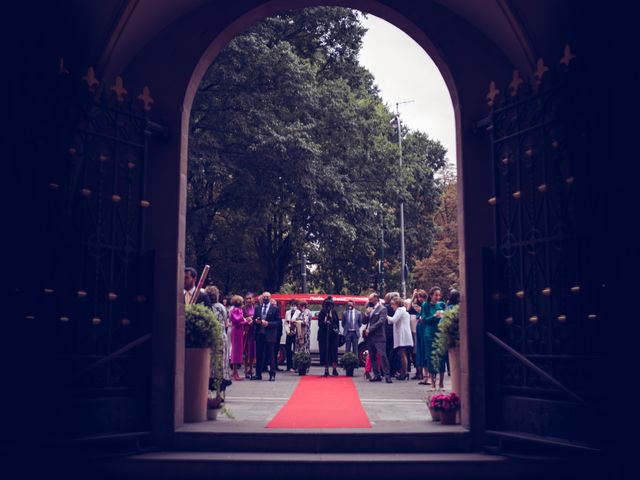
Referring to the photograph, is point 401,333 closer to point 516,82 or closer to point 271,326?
point 271,326

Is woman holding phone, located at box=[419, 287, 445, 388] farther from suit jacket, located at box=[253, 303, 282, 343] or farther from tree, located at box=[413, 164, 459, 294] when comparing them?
tree, located at box=[413, 164, 459, 294]

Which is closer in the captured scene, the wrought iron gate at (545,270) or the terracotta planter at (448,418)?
the wrought iron gate at (545,270)

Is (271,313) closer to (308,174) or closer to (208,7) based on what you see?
(308,174)

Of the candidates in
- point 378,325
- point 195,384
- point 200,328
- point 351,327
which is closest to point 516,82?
point 200,328

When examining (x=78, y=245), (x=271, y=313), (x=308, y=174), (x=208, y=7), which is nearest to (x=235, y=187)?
(x=308, y=174)

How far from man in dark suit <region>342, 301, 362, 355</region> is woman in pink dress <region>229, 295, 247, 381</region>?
144 inches

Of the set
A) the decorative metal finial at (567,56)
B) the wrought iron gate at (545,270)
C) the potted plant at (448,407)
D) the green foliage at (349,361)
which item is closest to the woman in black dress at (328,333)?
the green foliage at (349,361)

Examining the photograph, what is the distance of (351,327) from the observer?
19859 mm

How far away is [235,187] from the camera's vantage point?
23.9m

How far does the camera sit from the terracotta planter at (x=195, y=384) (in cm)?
843

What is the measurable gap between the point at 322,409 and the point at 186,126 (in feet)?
14.8

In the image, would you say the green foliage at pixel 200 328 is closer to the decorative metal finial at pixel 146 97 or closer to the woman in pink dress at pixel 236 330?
the decorative metal finial at pixel 146 97

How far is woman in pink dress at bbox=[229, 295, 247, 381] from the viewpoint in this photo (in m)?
16.9

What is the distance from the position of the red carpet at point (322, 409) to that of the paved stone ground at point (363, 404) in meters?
0.15
